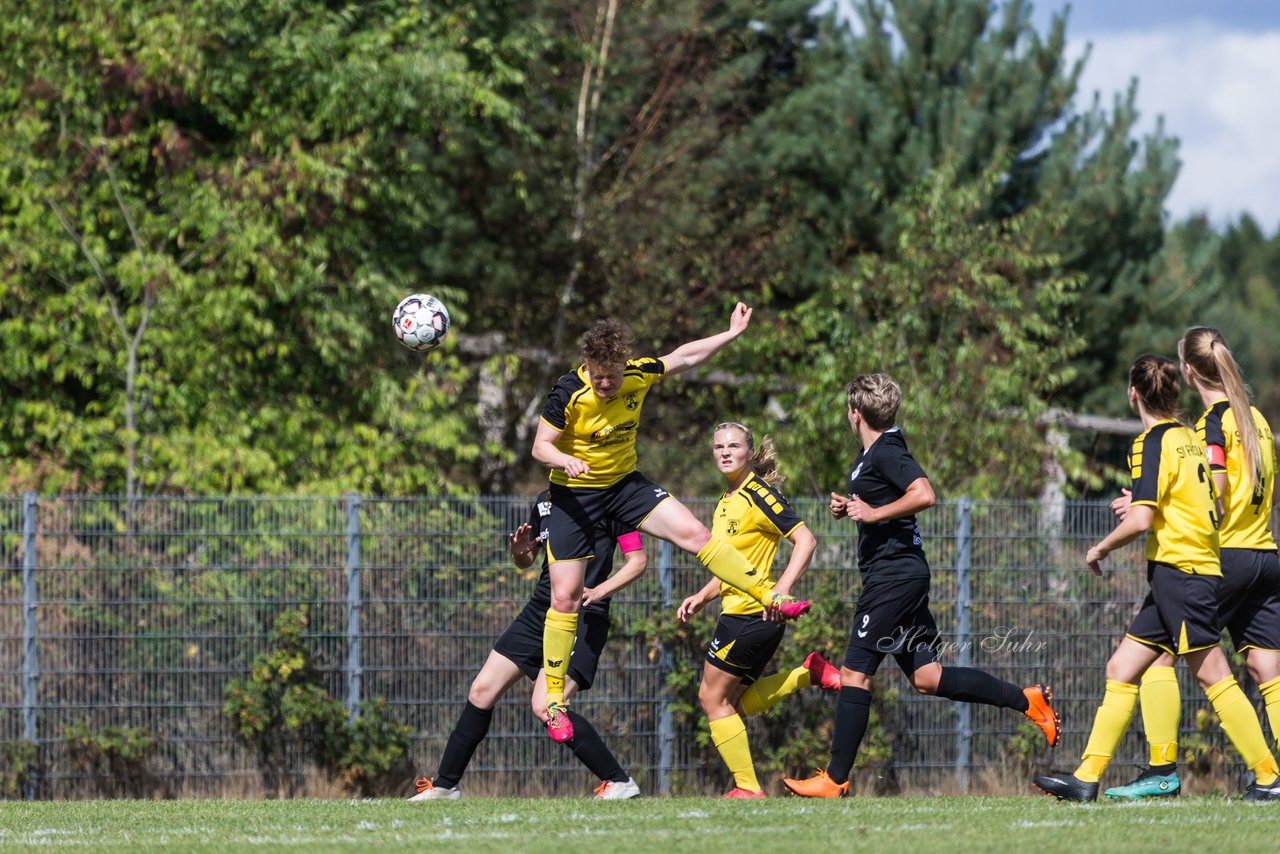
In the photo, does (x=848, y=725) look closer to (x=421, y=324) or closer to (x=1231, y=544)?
(x=1231, y=544)

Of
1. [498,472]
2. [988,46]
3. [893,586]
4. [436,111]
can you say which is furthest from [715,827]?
[988,46]

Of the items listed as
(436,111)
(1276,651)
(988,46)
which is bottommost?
(1276,651)

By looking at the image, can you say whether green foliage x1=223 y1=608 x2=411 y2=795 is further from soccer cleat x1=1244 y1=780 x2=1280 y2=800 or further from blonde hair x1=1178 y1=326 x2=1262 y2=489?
blonde hair x1=1178 y1=326 x2=1262 y2=489

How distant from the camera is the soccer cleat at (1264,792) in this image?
6387mm

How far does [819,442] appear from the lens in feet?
49.8

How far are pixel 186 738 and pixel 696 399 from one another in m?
10.8

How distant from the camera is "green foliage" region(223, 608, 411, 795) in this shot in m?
9.87

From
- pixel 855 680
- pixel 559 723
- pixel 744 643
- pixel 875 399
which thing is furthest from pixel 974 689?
pixel 559 723

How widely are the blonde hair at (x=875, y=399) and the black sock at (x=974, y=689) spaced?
53.1 inches

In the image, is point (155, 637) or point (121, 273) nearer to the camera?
point (155, 637)

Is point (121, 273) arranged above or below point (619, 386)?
above

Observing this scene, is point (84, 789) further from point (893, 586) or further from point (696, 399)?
point (696, 399)

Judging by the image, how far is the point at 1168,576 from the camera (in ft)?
20.7

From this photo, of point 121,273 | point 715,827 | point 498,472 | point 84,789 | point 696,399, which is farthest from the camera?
point 696,399
